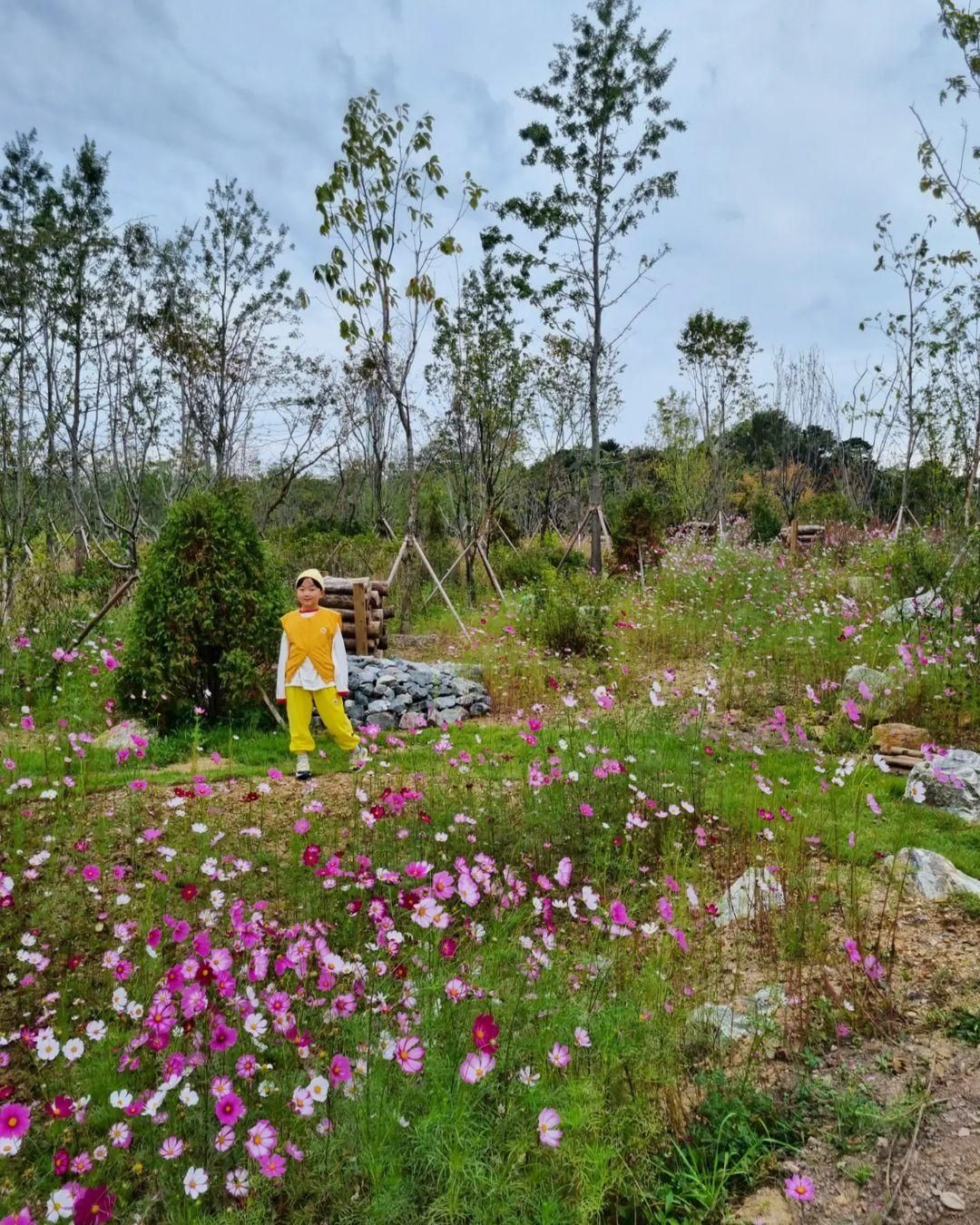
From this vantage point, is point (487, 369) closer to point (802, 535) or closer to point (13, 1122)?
point (802, 535)

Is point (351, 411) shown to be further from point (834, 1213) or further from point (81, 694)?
point (834, 1213)

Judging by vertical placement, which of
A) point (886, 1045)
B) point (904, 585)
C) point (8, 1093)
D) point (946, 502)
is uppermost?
point (946, 502)

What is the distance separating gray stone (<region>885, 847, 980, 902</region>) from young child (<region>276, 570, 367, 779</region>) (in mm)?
3538

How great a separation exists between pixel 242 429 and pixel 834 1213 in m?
14.3

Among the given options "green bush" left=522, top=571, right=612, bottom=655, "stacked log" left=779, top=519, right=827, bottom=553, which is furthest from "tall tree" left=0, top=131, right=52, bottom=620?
"stacked log" left=779, top=519, right=827, bottom=553

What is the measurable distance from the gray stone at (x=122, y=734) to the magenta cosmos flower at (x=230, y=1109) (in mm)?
4283

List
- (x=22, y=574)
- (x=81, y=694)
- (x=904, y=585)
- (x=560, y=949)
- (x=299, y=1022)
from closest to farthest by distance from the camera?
(x=299, y=1022)
(x=560, y=949)
(x=81, y=694)
(x=904, y=585)
(x=22, y=574)

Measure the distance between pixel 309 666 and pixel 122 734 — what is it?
1625 millimetres

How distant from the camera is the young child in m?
5.23

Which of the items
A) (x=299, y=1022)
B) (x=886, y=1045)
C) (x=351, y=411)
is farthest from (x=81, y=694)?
(x=351, y=411)

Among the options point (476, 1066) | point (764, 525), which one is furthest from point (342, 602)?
point (764, 525)

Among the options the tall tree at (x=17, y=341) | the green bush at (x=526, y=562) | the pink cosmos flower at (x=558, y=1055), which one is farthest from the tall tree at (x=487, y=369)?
the pink cosmos flower at (x=558, y=1055)

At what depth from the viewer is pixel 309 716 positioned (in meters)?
5.32

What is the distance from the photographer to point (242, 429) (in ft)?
45.5
